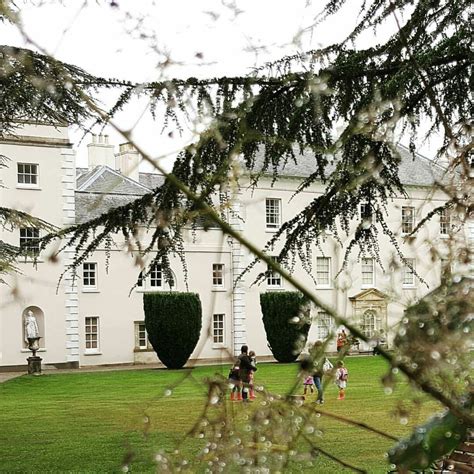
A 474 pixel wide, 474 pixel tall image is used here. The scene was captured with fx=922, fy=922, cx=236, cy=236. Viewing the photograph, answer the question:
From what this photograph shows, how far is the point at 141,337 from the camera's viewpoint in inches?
1187

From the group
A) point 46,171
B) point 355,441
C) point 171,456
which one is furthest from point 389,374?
point 46,171

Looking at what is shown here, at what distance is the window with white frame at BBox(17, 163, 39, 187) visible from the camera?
92.0 feet

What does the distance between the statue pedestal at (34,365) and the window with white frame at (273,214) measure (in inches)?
398

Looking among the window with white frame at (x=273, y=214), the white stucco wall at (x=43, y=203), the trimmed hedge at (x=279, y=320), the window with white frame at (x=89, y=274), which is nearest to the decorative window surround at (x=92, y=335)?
the white stucco wall at (x=43, y=203)

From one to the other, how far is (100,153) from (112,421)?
1953 centimetres

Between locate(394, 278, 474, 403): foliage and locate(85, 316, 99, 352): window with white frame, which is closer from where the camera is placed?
locate(394, 278, 474, 403): foliage

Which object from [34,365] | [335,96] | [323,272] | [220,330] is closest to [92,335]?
[34,365]

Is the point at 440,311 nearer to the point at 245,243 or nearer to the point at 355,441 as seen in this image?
the point at 245,243

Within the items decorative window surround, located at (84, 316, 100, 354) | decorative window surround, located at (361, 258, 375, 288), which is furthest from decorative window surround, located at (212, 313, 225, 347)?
decorative window surround, located at (361, 258, 375, 288)

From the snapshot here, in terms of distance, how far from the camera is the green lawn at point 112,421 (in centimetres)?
1007

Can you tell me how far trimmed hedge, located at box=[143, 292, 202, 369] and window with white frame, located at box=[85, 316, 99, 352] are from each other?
2.27 m

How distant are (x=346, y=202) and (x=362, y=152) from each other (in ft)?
0.89

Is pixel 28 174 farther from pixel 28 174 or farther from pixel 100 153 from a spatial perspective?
pixel 100 153

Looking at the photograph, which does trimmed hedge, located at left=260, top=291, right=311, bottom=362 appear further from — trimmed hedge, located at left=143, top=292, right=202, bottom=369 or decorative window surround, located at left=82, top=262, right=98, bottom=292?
decorative window surround, located at left=82, top=262, right=98, bottom=292
